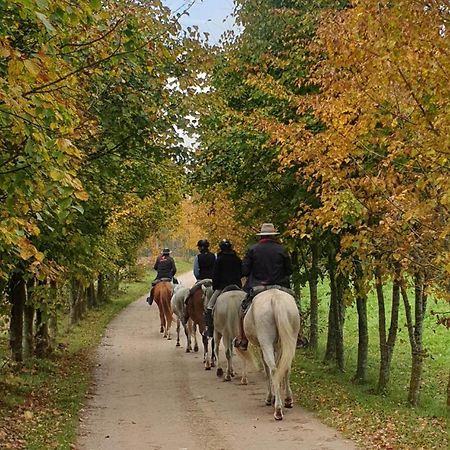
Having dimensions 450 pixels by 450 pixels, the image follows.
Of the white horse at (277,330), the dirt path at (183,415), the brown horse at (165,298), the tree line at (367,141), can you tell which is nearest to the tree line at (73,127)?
the tree line at (367,141)

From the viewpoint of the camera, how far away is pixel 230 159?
14.9m

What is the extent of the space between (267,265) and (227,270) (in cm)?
340

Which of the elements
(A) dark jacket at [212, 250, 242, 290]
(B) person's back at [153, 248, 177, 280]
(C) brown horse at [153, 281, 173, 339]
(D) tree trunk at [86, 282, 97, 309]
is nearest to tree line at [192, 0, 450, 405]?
(A) dark jacket at [212, 250, 242, 290]

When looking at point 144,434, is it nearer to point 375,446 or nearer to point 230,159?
point 375,446

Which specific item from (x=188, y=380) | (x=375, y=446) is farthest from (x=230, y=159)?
(x=375, y=446)

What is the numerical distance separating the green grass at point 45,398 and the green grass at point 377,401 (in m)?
3.88

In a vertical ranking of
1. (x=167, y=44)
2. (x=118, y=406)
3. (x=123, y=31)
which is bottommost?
(x=118, y=406)

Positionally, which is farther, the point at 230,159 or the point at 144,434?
the point at 230,159

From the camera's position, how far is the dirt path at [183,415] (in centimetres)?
896

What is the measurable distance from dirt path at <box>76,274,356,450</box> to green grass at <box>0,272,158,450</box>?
310 millimetres

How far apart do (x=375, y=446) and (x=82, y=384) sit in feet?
25.0

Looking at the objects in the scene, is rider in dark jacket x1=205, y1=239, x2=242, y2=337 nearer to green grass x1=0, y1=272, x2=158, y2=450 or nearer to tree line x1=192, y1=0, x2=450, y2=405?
tree line x1=192, y1=0, x2=450, y2=405

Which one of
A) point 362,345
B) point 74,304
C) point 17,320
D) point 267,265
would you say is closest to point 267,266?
point 267,265

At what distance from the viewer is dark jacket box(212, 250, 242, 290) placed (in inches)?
583
